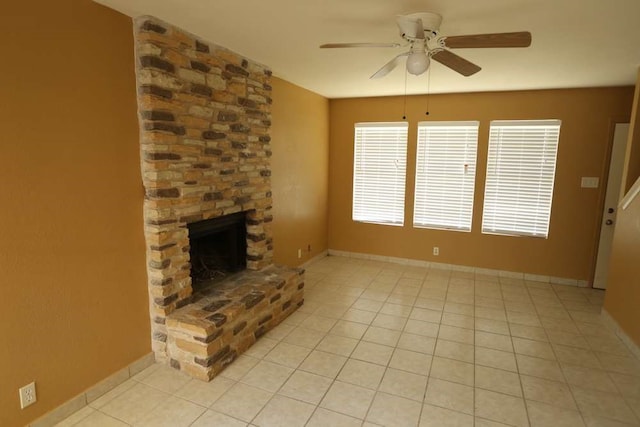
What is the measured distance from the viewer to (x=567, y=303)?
4102mm

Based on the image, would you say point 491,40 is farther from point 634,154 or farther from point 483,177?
point 483,177

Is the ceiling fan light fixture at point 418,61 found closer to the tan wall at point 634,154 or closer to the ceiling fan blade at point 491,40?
the ceiling fan blade at point 491,40

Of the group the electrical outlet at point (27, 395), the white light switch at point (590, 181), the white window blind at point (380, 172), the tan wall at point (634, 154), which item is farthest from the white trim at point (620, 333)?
the electrical outlet at point (27, 395)

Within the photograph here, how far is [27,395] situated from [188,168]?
170cm

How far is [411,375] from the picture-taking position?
270 cm

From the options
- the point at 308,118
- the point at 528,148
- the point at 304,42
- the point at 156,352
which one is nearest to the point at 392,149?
the point at 308,118

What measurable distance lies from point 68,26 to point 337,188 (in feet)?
13.7

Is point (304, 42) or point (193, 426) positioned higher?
point (304, 42)

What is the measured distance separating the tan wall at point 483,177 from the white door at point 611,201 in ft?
0.27

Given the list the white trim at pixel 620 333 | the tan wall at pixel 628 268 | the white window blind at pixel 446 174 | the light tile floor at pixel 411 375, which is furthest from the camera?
the white window blind at pixel 446 174

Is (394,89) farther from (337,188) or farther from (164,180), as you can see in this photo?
(164,180)

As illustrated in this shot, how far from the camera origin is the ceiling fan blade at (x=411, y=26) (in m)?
2.02

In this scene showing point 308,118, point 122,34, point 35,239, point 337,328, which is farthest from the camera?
point 308,118

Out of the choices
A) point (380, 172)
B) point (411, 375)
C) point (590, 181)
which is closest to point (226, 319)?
point (411, 375)
